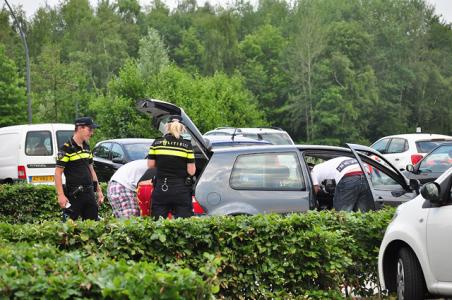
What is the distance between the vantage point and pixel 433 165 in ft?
55.2

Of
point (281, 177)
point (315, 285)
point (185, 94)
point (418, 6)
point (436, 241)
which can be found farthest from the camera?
point (418, 6)

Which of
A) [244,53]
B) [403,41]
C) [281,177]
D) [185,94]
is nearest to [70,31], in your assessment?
[244,53]

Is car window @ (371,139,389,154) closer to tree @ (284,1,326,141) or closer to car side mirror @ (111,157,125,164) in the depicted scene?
car side mirror @ (111,157,125,164)

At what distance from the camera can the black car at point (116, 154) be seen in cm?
1970

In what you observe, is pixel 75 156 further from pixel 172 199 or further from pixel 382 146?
pixel 382 146

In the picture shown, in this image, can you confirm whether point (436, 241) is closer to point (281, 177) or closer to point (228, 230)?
point (228, 230)

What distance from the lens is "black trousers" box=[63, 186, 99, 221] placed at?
397 inches

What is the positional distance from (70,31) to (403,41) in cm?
4016

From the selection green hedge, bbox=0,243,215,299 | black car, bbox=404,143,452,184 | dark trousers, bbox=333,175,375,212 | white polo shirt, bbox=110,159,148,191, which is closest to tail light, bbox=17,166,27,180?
black car, bbox=404,143,452,184

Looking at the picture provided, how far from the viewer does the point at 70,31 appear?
10419cm

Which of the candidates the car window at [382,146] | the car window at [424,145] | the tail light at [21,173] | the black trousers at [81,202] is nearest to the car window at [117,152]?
the tail light at [21,173]

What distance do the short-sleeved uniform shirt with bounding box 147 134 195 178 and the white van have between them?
11616 millimetres

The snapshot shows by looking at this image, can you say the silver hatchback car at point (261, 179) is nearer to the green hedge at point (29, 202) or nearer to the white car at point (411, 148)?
the green hedge at point (29, 202)

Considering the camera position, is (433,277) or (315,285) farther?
(315,285)
